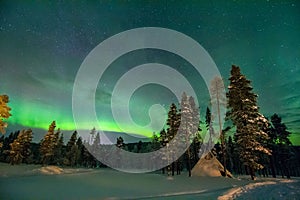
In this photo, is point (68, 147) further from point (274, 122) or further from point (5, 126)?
point (274, 122)

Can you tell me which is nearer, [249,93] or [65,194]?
[65,194]

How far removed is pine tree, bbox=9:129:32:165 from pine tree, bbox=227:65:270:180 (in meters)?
59.1

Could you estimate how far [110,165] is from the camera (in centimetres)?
8075

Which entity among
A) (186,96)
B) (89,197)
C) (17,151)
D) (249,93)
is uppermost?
(186,96)

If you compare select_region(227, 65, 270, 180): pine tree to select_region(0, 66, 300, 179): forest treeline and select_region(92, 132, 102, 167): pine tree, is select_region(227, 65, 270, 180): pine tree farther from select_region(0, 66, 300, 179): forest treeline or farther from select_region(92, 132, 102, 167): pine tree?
select_region(92, 132, 102, 167): pine tree

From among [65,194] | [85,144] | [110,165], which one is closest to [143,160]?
[110,165]

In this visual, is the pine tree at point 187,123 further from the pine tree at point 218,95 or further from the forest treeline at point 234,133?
the pine tree at point 218,95

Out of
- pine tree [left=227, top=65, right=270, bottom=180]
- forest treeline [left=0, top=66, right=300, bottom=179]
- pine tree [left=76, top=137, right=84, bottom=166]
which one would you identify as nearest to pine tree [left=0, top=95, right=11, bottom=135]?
forest treeline [left=0, top=66, right=300, bottom=179]

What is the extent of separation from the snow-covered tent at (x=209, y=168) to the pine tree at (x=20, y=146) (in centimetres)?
5292

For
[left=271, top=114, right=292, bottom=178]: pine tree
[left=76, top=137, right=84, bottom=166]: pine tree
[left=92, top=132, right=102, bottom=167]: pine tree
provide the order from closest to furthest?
[left=271, top=114, right=292, bottom=178]: pine tree
[left=92, top=132, right=102, bottom=167]: pine tree
[left=76, top=137, right=84, bottom=166]: pine tree

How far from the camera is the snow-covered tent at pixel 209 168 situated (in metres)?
25.7

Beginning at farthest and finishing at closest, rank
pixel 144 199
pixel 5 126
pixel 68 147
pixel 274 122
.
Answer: pixel 68 147, pixel 274 122, pixel 5 126, pixel 144 199

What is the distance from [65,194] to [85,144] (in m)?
72.5

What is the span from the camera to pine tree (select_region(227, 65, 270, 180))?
829 inches
